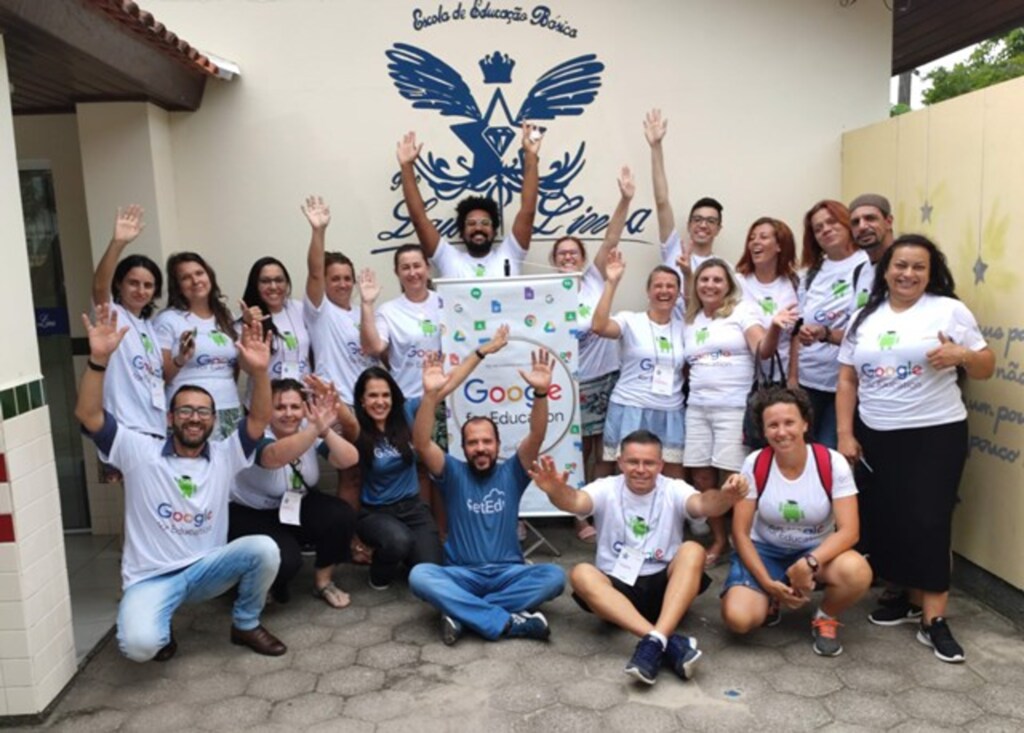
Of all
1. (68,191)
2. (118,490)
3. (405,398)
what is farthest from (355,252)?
(118,490)

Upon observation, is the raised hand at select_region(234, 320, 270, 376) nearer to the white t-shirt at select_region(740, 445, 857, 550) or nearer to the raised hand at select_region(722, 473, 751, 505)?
the raised hand at select_region(722, 473, 751, 505)

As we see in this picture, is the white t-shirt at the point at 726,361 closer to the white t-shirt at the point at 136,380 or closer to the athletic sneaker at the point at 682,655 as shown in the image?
the athletic sneaker at the point at 682,655

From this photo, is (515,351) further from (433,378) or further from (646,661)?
(646,661)

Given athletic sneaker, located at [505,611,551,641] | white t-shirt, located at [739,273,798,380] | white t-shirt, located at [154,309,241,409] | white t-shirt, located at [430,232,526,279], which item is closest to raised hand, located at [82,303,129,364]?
white t-shirt, located at [154,309,241,409]

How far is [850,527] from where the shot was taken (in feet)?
11.1

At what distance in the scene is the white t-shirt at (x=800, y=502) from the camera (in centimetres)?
341

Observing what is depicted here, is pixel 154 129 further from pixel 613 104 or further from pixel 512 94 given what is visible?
pixel 613 104

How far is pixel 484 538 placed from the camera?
3.74 metres

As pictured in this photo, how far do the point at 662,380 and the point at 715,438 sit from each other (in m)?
0.40

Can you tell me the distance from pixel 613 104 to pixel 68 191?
134 inches

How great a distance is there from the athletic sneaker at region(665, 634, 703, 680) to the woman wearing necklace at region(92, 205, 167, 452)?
8.38ft

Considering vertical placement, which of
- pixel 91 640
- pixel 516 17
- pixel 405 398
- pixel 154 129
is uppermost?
pixel 516 17

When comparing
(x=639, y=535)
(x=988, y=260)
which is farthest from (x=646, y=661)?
(x=988, y=260)

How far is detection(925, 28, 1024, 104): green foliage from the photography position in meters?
15.1
